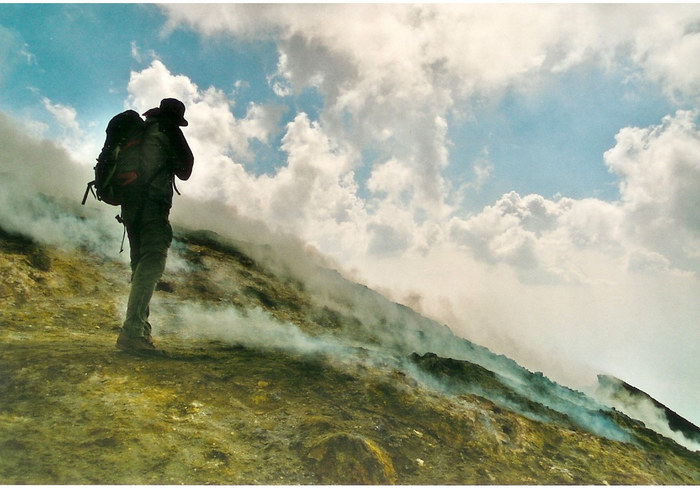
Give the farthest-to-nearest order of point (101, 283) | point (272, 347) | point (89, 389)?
point (101, 283), point (272, 347), point (89, 389)

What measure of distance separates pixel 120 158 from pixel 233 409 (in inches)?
169

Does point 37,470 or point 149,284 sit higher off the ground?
point 149,284

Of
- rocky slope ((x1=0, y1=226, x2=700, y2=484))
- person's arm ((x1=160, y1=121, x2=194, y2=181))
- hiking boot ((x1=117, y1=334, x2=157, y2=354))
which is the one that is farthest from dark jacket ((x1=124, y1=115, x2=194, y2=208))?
rocky slope ((x1=0, y1=226, x2=700, y2=484))

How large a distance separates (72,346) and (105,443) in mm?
3157

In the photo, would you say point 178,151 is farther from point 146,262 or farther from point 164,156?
point 146,262

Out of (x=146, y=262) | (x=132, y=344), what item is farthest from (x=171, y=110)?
(x=132, y=344)

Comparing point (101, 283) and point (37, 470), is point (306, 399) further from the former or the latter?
point (101, 283)

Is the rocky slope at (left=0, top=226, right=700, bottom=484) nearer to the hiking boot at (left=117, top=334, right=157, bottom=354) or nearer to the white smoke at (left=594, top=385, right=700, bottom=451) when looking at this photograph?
the hiking boot at (left=117, top=334, right=157, bottom=354)

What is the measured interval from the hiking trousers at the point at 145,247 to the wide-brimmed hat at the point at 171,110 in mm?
1482

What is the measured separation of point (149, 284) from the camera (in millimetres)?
6527

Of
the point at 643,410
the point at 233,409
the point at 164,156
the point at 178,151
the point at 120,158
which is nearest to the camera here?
the point at 233,409

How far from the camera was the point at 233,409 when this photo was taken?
18.3 feet

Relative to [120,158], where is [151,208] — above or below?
below

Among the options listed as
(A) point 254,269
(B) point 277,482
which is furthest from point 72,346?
(A) point 254,269
